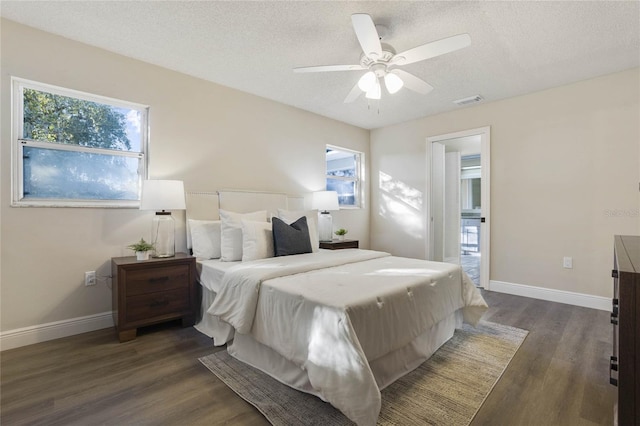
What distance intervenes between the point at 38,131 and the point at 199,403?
99.9 inches

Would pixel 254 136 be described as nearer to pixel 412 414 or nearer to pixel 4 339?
pixel 4 339

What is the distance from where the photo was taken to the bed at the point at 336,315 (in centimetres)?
150

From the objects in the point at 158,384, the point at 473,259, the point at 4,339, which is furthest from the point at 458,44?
the point at 473,259

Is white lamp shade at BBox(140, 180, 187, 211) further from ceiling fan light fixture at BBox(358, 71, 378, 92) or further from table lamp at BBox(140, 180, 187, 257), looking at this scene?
ceiling fan light fixture at BBox(358, 71, 378, 92)

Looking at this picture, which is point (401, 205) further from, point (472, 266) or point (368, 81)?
point (368, 81)

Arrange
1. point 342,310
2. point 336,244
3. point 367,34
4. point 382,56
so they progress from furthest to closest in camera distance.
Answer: point 336,244
point 382,56
point 367,34
point 342,310

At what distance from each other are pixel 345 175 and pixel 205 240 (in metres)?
2.89

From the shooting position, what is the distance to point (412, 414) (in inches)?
63.5

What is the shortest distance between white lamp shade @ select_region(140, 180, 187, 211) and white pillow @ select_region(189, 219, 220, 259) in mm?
352

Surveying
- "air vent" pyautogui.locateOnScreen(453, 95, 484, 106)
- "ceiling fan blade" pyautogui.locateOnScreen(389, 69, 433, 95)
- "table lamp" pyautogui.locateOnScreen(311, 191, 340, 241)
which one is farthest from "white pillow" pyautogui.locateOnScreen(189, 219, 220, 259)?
"air vent" pyautogui.locateOnScreen(453, 95, 484, 106)

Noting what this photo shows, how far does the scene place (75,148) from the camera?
8.77 ft

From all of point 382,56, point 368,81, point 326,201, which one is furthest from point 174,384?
point 326,201

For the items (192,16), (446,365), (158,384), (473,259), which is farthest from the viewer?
(473,259)

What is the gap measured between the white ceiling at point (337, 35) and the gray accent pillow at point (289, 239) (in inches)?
63.2
